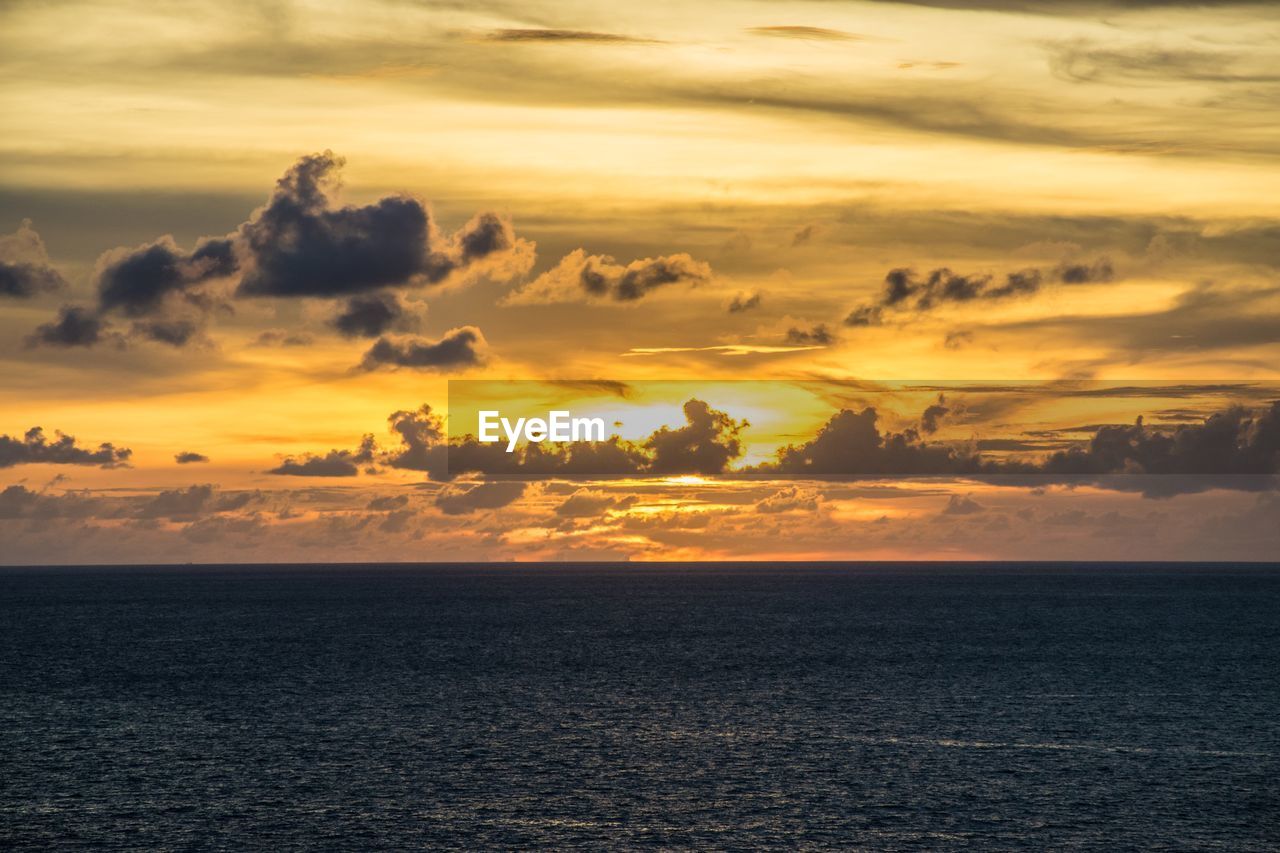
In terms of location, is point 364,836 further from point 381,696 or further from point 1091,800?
point 381,696

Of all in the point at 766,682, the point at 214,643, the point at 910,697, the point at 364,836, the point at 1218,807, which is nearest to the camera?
the point at 364,836

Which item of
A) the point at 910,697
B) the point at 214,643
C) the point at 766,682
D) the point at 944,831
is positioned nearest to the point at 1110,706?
the point at 910,697

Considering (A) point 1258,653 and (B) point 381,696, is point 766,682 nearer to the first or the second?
(B) point 381,696

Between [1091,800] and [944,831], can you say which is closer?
[944,831]

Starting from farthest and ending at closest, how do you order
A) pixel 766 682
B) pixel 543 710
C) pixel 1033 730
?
pixel 766 682, pixel 543 710, pixel 1033 730

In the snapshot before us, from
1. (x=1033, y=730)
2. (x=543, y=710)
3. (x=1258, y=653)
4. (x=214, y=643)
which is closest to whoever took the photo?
(x=1033, y=730)

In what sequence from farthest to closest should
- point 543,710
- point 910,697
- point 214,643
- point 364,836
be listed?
point 214,643 → point 910,697 → point 543,710 → point 364,836

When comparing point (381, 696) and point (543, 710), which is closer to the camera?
point (543, 710)

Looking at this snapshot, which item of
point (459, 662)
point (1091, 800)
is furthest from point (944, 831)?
point (459, 662)

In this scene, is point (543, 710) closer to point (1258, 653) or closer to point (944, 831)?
point (944, 831)
